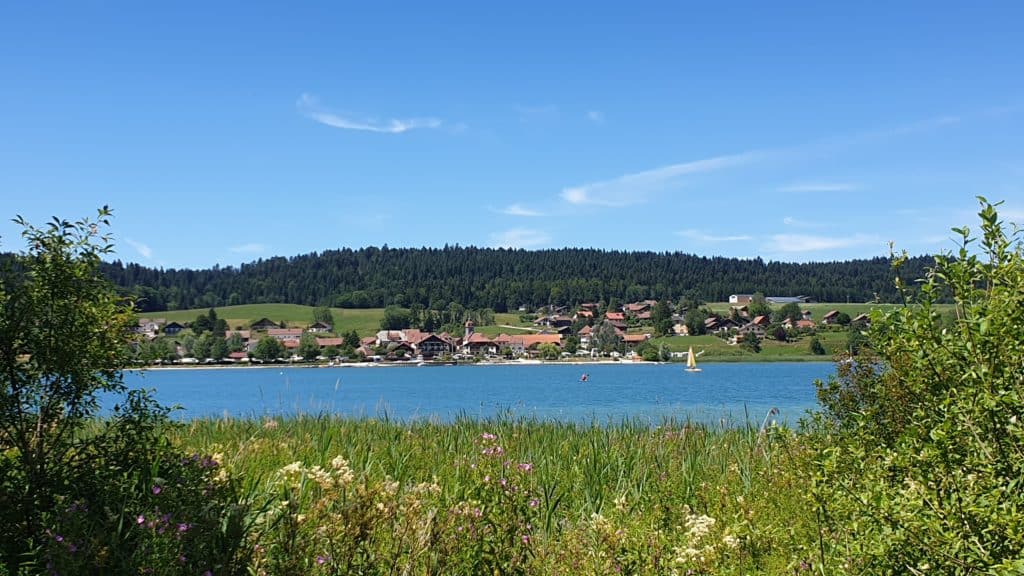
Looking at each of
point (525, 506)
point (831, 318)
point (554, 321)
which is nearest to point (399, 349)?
point (554, 321)

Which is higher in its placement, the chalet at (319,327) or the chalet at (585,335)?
the chalet at (319,327)

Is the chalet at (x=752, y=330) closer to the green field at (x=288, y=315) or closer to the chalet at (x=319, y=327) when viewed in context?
the green field at (x=288, y=315)

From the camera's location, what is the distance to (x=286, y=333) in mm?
132125

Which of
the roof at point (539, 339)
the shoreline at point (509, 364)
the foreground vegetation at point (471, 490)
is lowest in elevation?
the shoreline at point (509, 364)

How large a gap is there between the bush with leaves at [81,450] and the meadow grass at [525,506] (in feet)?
1.45

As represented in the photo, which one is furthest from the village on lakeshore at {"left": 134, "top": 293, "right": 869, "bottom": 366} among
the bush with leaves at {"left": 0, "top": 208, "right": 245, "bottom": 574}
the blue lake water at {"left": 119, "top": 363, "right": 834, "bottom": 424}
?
the bush with leaves at {"left": 0, "top": 208, "right": 245, "bottom": 574}

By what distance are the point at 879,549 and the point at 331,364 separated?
116758 millimetres

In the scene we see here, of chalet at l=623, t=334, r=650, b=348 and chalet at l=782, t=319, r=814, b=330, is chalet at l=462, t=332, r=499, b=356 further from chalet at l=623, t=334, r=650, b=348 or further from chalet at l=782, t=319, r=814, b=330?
chalet at l=782, t=319, r=814, b=330

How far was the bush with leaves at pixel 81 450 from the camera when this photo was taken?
12.2ft

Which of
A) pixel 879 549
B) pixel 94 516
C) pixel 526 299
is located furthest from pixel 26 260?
pixel 526 299

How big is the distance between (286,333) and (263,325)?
7.05 m

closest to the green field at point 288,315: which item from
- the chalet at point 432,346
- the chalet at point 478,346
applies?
the chalet at point 432,346

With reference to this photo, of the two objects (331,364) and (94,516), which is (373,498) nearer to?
(94,516)

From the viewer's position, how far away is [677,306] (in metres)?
165
